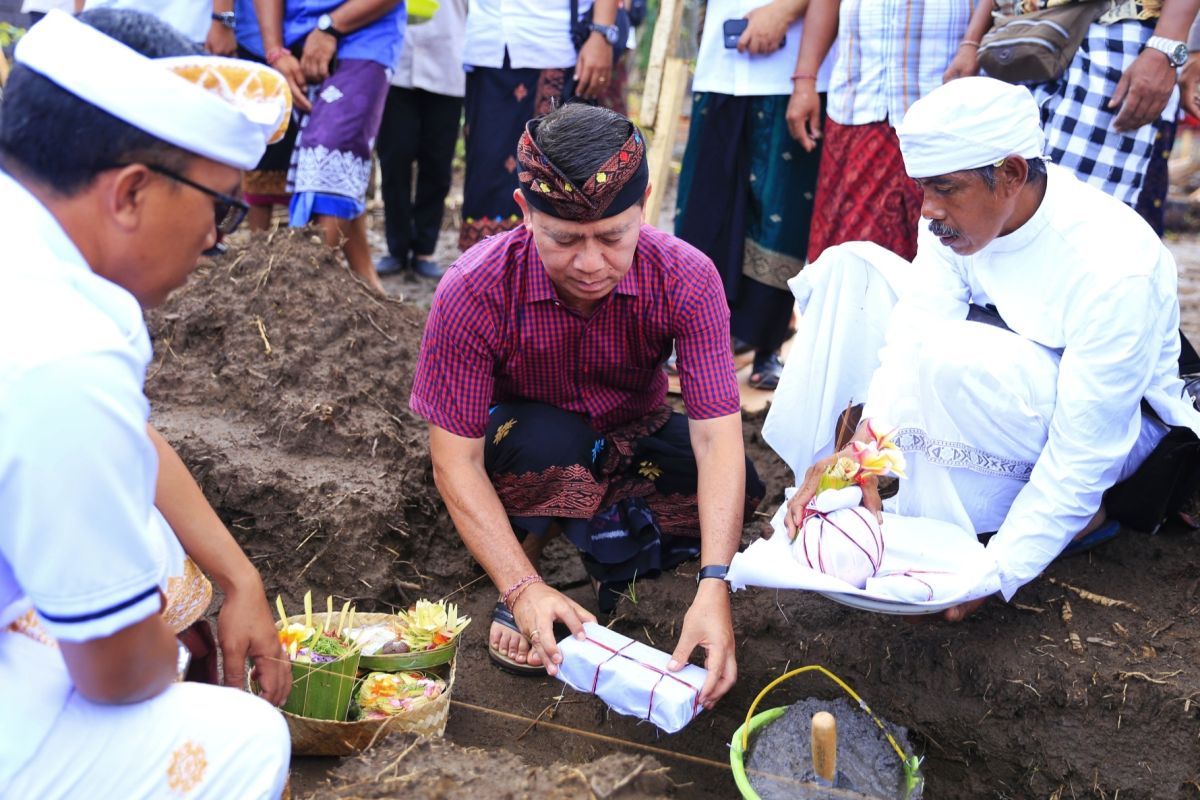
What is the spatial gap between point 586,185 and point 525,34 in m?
2.47

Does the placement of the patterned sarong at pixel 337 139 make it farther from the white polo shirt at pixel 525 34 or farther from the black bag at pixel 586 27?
the black bag at pixel 586 27

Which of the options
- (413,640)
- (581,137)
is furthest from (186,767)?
(581,137)

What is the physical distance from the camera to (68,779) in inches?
58.5

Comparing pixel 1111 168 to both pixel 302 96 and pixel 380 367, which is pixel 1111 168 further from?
pixel 302 96

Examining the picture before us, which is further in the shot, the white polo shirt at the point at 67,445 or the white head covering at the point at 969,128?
the white head covering at the point at 969,128

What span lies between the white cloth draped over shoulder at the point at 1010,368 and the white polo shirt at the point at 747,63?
52.0 inches

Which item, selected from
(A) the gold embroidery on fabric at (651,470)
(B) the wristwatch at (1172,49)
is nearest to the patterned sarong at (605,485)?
(A) the gold embroidery on fabric at (651,470)

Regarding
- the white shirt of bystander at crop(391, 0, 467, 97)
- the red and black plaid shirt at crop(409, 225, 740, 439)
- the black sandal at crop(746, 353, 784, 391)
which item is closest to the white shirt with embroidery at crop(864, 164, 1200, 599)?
the red and black plaid shirt at crop(409, 225, 740, 439)

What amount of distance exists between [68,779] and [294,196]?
3264mm

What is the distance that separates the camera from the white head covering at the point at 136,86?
4.51ft

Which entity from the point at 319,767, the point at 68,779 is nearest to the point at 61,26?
the point at 68,779

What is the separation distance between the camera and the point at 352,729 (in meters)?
2.34

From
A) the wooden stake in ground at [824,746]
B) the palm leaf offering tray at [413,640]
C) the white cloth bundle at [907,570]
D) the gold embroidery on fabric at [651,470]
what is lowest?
the palm leaf offering tray at [413,640]

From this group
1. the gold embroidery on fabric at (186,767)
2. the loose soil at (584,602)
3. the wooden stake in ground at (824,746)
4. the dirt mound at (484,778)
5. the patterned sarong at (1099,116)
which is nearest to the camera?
the gold embroidery on fabric at (186,767)
